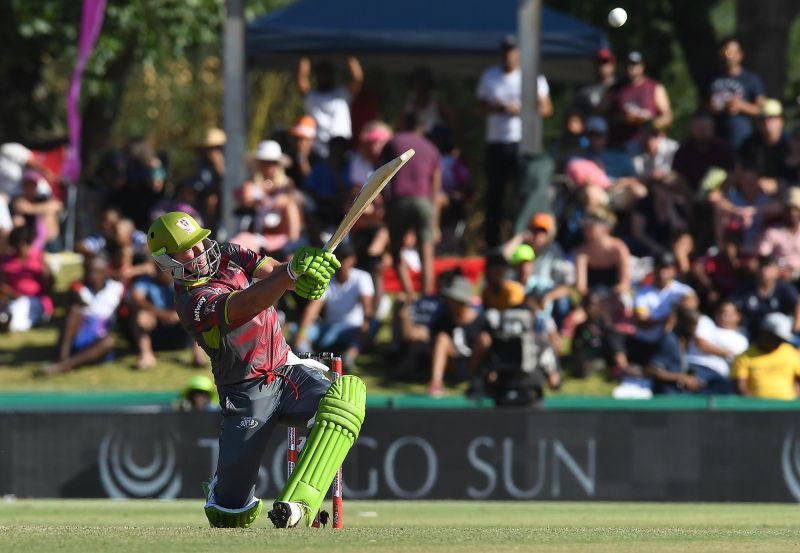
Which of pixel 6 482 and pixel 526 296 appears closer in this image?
pixel 6 482

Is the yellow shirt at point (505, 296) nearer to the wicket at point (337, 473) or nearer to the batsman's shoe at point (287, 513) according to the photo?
the wicket at point (337, 473)

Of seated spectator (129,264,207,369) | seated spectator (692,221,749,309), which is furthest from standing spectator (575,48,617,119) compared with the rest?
seated spectator (129,264,207,369)

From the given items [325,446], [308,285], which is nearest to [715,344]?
[325,446]

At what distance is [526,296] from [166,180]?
5.88 m

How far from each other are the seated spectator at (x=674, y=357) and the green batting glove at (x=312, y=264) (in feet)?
24.8

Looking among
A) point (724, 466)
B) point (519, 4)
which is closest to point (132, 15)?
point (519, 4)

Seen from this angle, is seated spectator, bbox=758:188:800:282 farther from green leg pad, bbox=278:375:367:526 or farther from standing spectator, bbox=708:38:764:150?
green leg pad, bbox=278:375:367:526

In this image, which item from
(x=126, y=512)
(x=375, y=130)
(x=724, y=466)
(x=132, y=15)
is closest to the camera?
(x=126, y=512)

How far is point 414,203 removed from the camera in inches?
608

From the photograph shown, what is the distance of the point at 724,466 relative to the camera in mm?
13227

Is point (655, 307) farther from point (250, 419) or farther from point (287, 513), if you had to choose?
point (287, 513)

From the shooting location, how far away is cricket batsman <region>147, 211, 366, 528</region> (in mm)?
7727

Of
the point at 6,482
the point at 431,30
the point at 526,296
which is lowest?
the point at 6,482

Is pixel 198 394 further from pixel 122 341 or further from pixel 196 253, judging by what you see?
pixel 196 253
